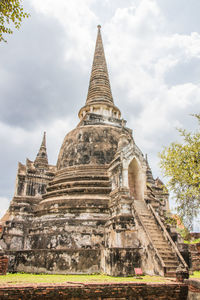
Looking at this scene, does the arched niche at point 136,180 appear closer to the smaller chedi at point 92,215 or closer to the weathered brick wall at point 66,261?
the smaller chedi at point 92,215

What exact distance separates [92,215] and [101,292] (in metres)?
6.47

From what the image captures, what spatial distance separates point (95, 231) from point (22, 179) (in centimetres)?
766

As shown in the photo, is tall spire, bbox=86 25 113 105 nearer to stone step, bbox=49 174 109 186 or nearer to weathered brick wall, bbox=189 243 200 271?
stone step, bbox=49 174 109 186

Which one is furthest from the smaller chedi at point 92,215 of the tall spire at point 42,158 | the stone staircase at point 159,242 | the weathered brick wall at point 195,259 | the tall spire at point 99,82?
the tall spire at point 42,158

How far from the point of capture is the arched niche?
46.4ft

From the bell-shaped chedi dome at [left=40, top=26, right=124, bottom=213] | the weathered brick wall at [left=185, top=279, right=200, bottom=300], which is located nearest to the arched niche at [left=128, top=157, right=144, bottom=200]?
the bell-shaped chedi dome at [left=40, top=26, right=124, bottom=213]

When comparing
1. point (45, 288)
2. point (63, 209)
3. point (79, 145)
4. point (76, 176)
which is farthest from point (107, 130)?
point (45, 288)

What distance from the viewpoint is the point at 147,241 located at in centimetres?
1045

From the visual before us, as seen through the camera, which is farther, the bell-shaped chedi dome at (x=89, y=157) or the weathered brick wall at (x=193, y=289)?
the bell-shaped chedi dome at (x=89, y=157)

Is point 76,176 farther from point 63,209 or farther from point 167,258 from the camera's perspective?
point 167,258

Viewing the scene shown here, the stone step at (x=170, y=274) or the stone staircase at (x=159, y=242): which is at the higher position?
the stone staircase at (x=159, y=242)

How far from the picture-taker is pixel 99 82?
23203mm

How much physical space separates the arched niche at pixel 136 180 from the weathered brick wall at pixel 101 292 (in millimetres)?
7082

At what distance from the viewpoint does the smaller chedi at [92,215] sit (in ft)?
34.6
